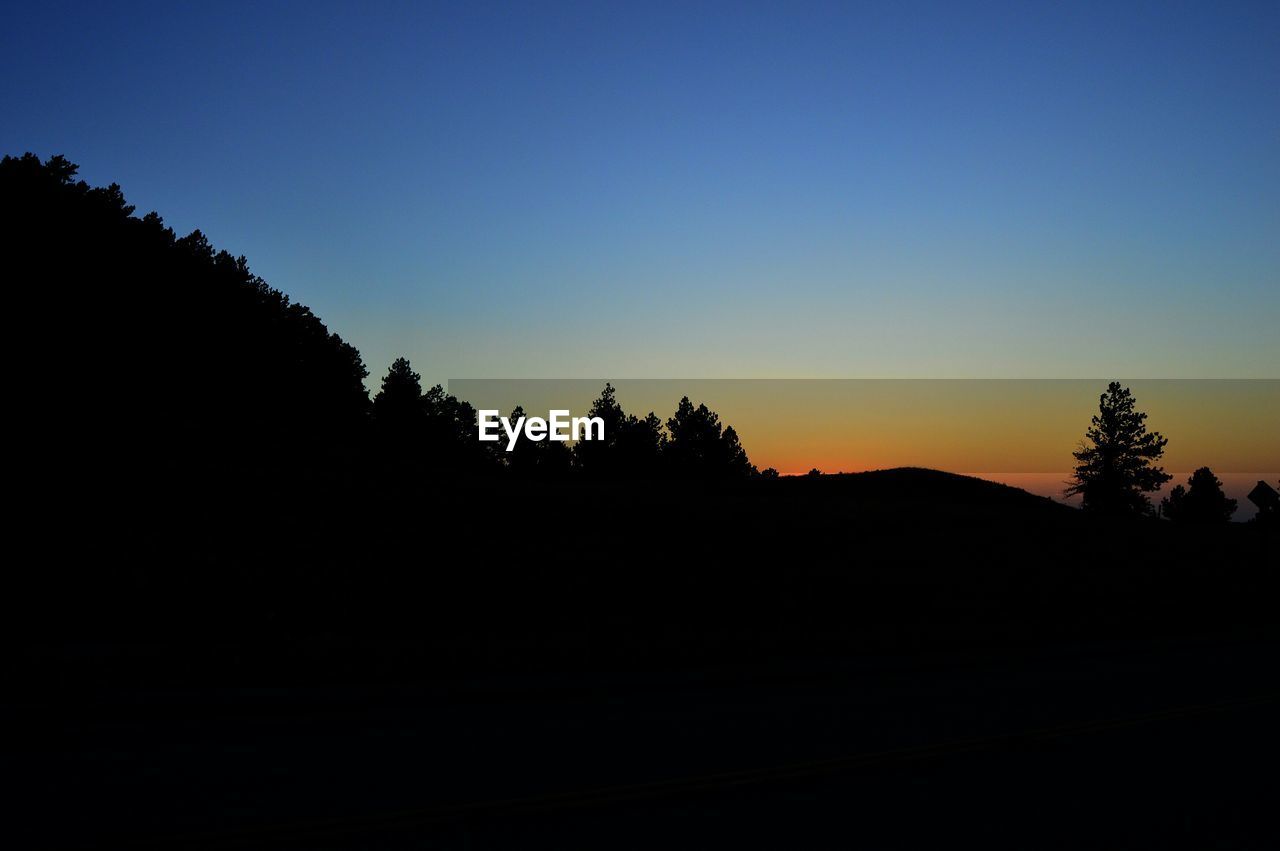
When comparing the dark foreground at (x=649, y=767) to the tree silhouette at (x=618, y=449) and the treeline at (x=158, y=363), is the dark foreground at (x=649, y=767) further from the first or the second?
the tree silhouette at (x=618, y=449)

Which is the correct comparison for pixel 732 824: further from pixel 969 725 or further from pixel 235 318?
pixel 235 318

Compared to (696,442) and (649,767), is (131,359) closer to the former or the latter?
(649,767)

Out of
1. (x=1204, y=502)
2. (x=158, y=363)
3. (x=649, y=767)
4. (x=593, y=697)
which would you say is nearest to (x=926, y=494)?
(x=158, y=363)

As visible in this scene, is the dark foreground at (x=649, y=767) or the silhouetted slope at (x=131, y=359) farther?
the silhouetted slope at (x=131, y=359)

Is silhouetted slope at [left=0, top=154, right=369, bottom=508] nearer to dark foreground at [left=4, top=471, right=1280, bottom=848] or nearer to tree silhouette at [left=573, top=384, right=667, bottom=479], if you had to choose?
dark foreground at [left=4, top=471, right=1280, bottom=848]

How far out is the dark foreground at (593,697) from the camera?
7375 millimetres

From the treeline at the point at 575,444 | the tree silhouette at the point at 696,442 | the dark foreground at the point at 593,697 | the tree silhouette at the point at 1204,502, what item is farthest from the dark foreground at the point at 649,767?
the tree silhouette at the point at 1204,502

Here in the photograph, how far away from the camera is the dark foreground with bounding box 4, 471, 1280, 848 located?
24.2 ft

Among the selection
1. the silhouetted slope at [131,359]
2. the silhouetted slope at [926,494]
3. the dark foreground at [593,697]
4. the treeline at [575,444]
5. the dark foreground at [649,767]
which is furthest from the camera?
the treeline at [575,444]

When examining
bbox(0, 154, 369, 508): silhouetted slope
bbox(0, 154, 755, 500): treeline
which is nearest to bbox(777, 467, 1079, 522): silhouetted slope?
bbox(0, 154, 755, 500): treeline

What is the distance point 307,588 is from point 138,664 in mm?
10319

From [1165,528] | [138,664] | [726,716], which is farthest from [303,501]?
[1165,528]

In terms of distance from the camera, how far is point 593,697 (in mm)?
13281

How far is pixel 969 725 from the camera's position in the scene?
455 inches
